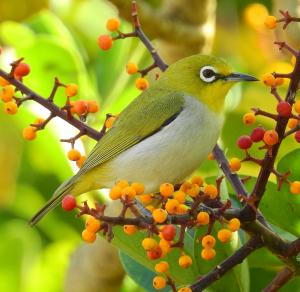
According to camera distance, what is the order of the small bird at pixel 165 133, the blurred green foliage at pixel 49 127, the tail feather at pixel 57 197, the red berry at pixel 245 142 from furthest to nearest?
the blurred green foliage at pixel 49 127
the small bird at pixel 165 133
the tail feather at pixel 57 197
the red berry at pixel 245 142

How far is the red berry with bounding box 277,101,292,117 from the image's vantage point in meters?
2.29

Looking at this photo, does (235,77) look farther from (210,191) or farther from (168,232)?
(168,232)

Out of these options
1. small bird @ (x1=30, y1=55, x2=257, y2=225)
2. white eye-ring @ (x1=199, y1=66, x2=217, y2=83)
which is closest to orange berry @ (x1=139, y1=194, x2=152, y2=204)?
small bird @ (x1=30, y1=55, x2=257, y2=225)

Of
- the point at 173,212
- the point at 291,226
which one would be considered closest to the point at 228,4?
the point at 291,226

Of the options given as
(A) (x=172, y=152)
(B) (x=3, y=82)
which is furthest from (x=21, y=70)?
(A) (x=172, y=152)

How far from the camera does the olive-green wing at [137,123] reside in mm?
3412

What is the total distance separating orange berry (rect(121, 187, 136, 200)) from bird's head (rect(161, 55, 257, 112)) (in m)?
1.22

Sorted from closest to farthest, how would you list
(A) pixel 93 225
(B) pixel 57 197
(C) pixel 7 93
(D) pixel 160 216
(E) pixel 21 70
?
(A) pixel 93 225
(D) pixel 160 216
(C) pixel 7 93
(E) pixel 21 70
(B) pixel 57 197

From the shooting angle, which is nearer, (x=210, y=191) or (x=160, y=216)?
(x=160, y=216)

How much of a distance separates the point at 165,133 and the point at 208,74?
1.13ft

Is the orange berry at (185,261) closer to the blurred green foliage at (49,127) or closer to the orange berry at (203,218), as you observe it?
the orange berry at (203,218)

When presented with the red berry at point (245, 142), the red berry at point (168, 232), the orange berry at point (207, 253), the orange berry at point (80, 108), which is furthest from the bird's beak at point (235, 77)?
the red berry at point (168, 232)

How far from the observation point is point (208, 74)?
3578 millimetres

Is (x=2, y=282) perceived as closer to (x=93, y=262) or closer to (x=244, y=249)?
(x=93, y=262)
